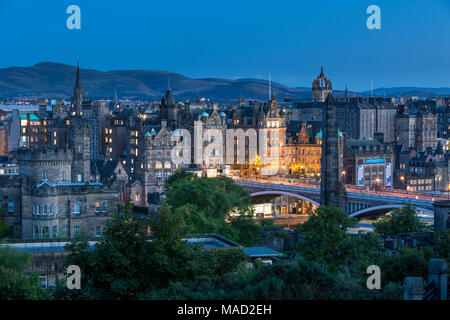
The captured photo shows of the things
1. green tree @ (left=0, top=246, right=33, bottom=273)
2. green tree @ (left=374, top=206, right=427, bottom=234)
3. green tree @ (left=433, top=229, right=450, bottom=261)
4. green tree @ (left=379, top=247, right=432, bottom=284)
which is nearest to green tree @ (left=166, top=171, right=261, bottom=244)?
green tree @ (left=374, top=206, right=427, bottom=234)

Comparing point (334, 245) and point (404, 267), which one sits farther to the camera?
point (334, 245)

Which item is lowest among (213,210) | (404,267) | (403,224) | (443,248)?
(403,224)

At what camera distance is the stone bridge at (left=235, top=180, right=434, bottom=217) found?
85250 mm

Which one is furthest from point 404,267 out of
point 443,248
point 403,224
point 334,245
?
point 403,224

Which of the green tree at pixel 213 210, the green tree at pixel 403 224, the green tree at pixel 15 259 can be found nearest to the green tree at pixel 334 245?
the green tree at pixel 403 224

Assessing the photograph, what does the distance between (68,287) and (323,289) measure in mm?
9195

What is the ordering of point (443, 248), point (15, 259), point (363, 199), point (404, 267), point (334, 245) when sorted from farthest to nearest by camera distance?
point (363, 199) → point (334, 245) → point (443, 248) → point (15, 259) → point (404, 267)

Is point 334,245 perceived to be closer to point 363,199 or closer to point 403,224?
point 403,224

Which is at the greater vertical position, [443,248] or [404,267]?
[404,267]

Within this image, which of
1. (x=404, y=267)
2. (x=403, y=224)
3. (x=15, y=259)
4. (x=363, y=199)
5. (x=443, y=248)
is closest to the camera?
(x=404, y=267)

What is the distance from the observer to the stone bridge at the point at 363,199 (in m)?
85.2

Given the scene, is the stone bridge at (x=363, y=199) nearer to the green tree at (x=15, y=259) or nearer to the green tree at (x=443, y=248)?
the green tree at (x=443, y=248)

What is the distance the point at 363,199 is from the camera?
9056cm
